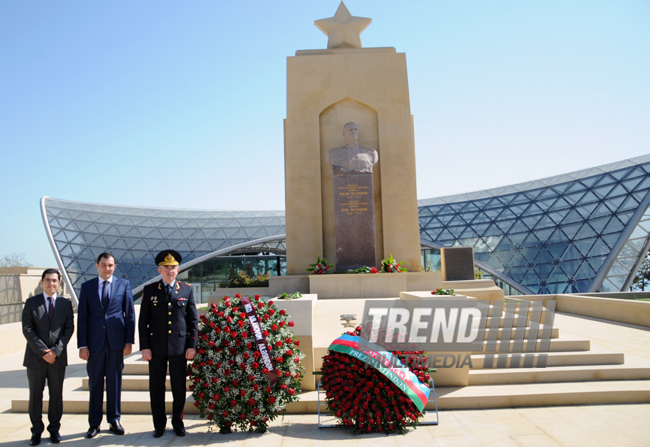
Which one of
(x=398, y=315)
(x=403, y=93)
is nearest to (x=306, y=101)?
(x=403, y=93)

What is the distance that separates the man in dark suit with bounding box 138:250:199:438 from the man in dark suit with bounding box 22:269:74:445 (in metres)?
1.00

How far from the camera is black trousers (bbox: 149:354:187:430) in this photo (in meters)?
4.89

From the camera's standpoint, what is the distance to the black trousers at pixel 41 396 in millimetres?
4766

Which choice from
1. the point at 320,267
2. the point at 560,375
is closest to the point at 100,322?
the point at 560,375

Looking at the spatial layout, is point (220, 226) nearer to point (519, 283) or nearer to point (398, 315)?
point (519, 283)

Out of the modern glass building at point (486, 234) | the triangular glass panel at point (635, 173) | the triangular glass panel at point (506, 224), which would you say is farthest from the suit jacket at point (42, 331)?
the triangular glass panel at point (506, 224)

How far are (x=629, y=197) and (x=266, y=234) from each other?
28.8 metres

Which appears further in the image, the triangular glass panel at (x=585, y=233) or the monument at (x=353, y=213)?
the triangular glass panel at (x=585, y=233)

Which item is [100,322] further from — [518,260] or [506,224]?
[506,224]

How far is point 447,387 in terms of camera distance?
20.3 feet

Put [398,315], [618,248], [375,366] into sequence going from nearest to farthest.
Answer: [375,366] → [398,315] → [618,248]

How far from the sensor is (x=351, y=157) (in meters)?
12.7

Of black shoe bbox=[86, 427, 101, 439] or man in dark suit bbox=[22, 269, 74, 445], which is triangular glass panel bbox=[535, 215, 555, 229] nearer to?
black shoe bbox=[86, 427, 101, 439]

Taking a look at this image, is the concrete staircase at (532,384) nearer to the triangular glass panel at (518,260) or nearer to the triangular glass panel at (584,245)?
the triangular glass panel at (584,245)
